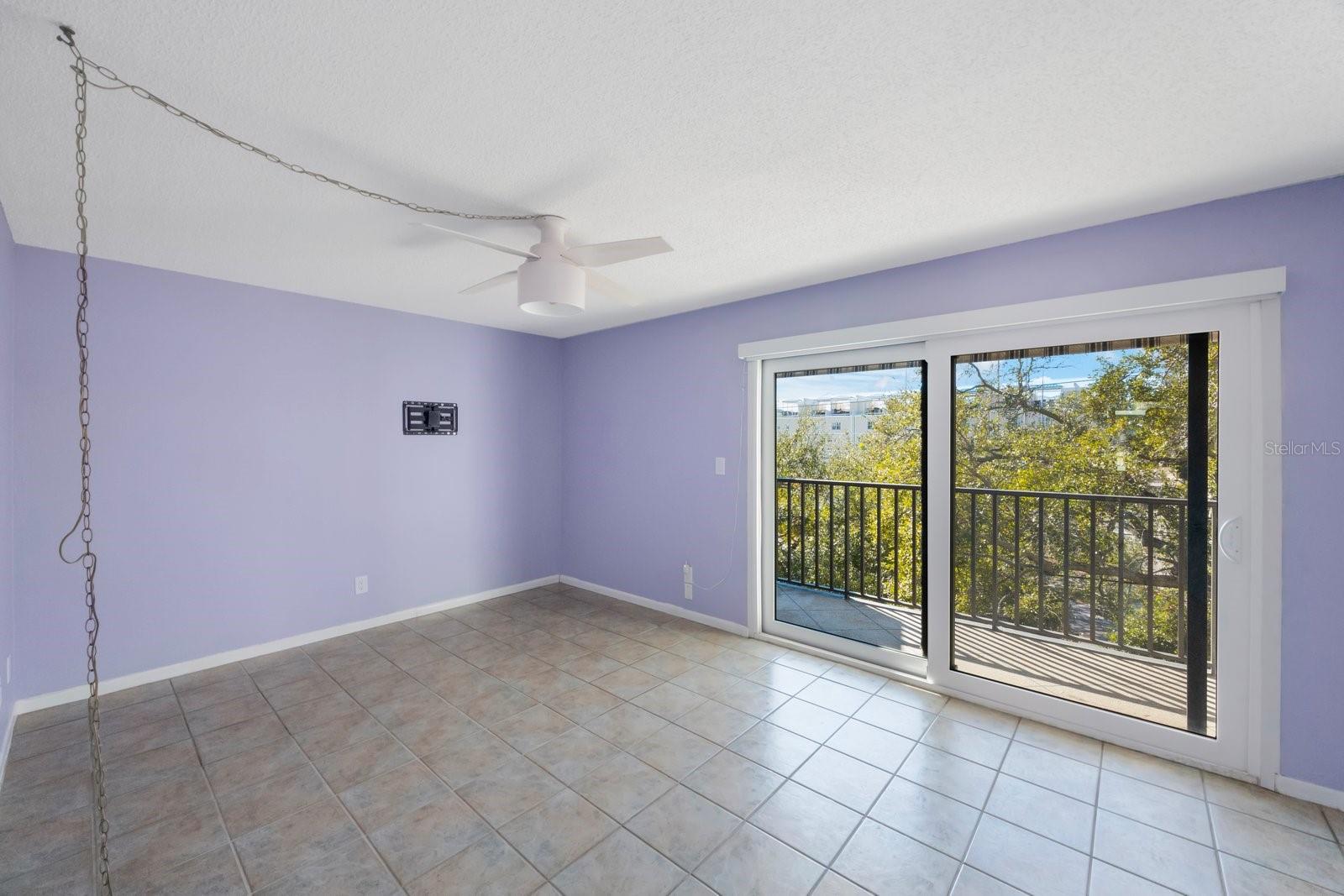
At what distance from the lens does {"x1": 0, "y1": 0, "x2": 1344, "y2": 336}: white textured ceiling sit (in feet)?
4.33

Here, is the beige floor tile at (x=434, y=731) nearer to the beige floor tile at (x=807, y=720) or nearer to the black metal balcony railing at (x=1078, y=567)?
the beige floor tile at (x=807, y=720)

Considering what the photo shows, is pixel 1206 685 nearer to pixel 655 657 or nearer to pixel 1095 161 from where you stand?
pixel 1095 161

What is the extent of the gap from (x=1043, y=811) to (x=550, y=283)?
2.82 meters

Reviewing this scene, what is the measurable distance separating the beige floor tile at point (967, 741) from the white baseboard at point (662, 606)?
1.49 m

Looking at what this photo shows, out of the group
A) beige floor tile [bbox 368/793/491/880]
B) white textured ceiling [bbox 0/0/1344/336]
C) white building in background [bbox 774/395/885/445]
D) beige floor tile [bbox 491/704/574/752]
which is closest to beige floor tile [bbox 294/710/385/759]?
beige floor tile [bbox 491/704/574/752]

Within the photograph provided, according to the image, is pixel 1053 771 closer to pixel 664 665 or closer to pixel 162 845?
pixel 664 665

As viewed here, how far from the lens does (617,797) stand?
7.06 ft

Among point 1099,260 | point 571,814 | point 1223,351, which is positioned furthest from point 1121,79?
point 571,814

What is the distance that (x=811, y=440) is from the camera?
3900 mm

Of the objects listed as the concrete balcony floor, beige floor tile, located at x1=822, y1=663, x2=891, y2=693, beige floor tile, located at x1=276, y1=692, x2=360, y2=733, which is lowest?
beige floor tile, located at x1=276, y1=692, x2=360, y2=733

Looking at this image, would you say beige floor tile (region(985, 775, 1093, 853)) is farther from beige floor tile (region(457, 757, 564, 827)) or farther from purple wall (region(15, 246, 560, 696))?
purple wall (region(15, 246, 560, 696))

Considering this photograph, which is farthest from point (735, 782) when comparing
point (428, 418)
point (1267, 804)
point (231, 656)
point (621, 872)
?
point (428, 418)

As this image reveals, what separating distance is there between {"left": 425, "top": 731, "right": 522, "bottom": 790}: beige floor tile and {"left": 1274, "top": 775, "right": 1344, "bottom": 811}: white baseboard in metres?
3.08

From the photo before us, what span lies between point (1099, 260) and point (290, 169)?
3.39 m
